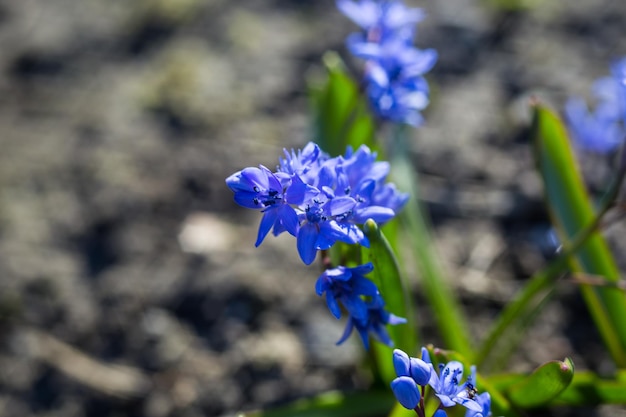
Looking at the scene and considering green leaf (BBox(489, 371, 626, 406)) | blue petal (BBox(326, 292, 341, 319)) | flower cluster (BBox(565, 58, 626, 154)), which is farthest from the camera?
flower cluster (BBox(565, 58, 626, 154))

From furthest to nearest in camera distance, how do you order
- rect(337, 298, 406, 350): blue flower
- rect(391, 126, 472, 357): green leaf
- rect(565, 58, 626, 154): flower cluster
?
rect(565, 58, 626, 154): flower cluster
rect(391, 126, 472, 357): green leaf
rect(337, 298, 406, 350): blue flower

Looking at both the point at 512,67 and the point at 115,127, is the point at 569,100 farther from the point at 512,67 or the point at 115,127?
the point at 115,127

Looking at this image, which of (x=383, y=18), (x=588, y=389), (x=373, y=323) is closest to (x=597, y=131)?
(x=383, y=18)

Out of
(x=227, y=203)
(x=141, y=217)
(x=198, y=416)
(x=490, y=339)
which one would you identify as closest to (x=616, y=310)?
(x=490, y=339)

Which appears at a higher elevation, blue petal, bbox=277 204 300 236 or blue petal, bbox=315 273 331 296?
blue petal, bbox=277 204 300 236

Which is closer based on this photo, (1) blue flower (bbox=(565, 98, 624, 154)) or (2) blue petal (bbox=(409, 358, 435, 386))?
(2) blue petal (bbox=(409, 358, 435, 386))

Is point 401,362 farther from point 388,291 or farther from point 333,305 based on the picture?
point 388,291

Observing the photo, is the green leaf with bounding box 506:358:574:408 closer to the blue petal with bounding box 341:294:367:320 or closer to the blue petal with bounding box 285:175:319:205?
the blue petal with bounding box 341:294:367:320

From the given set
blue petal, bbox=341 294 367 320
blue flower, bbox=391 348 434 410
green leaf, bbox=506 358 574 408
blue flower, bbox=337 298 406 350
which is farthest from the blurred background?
blue flower, bbox=391 348 434 410

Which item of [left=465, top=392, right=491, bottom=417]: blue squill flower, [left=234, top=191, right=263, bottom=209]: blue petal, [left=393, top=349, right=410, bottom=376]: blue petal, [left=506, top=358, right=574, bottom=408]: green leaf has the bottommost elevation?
[left=465, top=392, right=491, bottom=417]: blue squill flower
